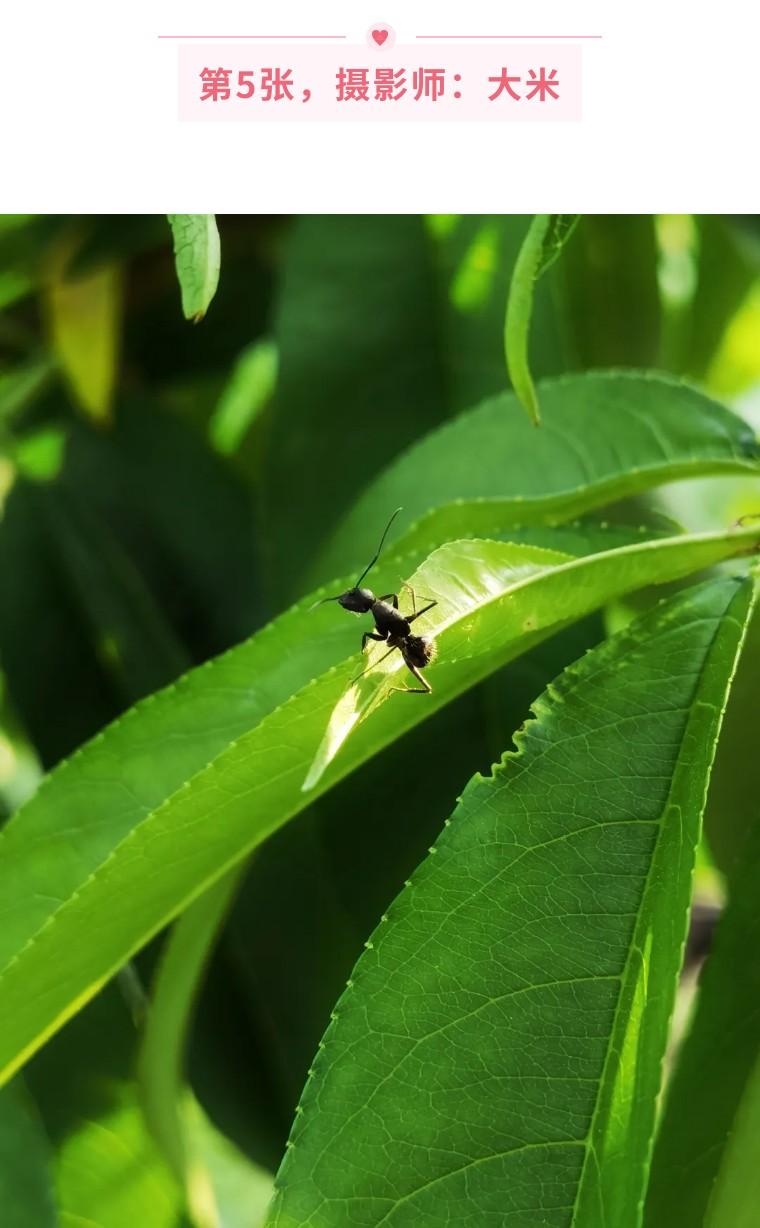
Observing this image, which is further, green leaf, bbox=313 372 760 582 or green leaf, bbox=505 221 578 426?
green leaf, bbox=313 372 760 582

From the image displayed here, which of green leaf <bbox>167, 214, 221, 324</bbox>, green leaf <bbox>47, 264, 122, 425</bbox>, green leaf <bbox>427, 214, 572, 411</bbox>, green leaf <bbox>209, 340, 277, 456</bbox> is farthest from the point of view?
green leaf <bbox>209, 340, 277, 456</bbox>

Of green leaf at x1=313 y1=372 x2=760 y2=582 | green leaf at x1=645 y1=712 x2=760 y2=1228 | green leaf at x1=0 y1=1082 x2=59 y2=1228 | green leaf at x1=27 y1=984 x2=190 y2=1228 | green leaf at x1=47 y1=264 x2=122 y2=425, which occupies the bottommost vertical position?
green leaf at x1=27 y1=984 x2=190 y2=1228

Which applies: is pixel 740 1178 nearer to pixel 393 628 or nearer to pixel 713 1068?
pixel 713 1068

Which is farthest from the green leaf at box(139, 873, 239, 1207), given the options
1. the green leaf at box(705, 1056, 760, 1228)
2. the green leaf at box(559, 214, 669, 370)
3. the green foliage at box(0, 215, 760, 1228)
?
the green leaf at box(559, 214, 669, 370)

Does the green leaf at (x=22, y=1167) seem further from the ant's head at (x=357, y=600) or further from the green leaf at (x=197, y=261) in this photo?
the green leaf at (x=197, y=261)

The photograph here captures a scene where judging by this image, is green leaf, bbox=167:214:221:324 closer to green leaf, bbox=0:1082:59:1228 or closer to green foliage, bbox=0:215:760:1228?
green foliage, bbox=0:215:760:1228
